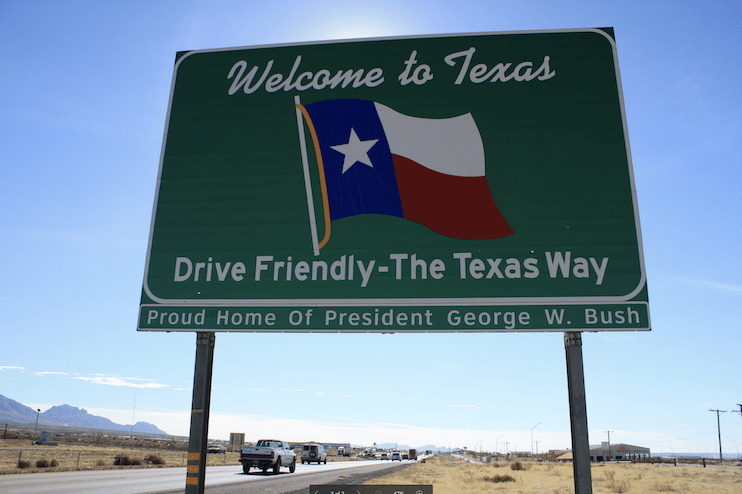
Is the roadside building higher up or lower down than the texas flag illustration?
lower down

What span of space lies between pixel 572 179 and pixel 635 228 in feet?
A: 3.32

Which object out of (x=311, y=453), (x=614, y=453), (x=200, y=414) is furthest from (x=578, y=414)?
(x=614, y=453)

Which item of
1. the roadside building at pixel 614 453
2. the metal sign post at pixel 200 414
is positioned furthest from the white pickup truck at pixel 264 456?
the roadside building at pixel 614 453

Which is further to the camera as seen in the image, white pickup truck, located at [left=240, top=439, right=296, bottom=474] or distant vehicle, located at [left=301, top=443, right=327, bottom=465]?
distant vehicle, located at [left=301, top=443, right=327, bottom=465]

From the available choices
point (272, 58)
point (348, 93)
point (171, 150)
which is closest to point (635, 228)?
point (348, 93)

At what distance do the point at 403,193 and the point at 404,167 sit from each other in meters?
0.38

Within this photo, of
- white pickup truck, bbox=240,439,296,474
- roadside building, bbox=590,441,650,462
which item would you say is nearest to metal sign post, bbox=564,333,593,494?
white pickup truck, bbox=240,439,296,474

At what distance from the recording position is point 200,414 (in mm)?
7191

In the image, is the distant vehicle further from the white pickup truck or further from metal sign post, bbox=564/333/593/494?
metal sign post, bbox=564/333/593/494

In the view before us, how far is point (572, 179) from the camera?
7.41 metres

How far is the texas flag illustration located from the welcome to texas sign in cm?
2

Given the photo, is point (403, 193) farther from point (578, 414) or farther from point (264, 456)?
point (264, 456)

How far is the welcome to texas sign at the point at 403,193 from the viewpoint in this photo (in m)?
7.08

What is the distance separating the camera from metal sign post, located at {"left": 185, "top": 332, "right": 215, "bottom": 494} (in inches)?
273
